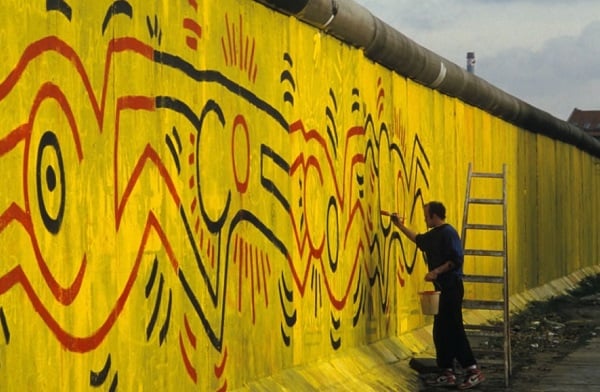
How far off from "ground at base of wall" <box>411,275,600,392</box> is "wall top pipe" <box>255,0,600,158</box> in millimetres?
3537

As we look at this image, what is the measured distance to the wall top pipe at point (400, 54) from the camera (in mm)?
13617

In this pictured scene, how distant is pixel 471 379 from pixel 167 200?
20.9 ft

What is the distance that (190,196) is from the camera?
33.1ft

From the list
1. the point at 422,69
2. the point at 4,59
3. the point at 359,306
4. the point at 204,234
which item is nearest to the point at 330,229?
the point at 359,306

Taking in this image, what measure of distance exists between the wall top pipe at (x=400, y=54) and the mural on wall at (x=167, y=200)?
0.45 metres

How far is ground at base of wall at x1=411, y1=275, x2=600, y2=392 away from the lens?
1591cm

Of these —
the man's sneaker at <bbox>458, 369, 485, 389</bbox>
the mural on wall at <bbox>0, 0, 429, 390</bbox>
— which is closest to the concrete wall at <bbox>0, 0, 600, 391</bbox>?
the mural on wall at <bbox>0, 0, 429, 390</bbox>

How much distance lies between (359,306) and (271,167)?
3508 millimetres

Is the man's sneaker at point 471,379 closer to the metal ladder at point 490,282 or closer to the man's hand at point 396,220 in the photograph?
the metal ladder at point 490,282

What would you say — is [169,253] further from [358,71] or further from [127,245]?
[358,71]

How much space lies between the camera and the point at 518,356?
18.7 m

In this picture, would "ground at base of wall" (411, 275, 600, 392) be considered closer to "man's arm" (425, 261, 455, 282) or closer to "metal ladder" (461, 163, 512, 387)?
"metal ladder" (461, 163, 512, 387)

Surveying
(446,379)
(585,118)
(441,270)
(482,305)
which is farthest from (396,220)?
(585,118)

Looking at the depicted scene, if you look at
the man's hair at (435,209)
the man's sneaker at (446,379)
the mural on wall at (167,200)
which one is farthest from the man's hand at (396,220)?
the man's sneaker at (446,379)
